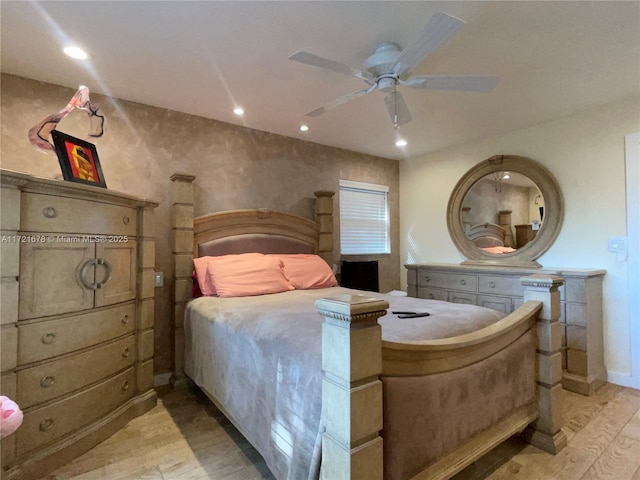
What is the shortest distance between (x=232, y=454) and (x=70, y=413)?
3.09ft

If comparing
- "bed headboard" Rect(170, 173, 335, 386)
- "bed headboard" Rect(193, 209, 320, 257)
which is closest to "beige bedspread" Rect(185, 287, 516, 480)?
"bed headboard" Rect(170, 173, 335, 386)

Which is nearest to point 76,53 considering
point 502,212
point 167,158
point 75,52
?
point 75,52

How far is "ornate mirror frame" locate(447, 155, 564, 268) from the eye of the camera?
3252 millimetres

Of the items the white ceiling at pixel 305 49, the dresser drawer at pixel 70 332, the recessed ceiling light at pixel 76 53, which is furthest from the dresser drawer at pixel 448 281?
the recessed ceiling light at pixel 76 53

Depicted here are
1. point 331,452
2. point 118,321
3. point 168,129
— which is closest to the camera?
point 331,452

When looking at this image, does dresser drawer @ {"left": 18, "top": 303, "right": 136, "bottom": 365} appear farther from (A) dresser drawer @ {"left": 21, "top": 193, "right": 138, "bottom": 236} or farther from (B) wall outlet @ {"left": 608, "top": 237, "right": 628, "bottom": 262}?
(B) wall outlet @ {"left": 608, "top": 237, "right": 628, "bottom": 262}

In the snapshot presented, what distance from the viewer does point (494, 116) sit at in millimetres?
3154

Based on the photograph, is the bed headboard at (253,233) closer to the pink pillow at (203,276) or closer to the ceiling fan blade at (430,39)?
the pink pillow at (203,276)

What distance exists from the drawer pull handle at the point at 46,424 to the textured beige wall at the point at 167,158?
42.4 inches

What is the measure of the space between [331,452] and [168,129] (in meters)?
2.91

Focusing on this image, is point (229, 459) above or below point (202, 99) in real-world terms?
below

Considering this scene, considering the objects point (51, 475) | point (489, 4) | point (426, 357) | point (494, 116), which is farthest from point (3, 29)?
point (494, 116)

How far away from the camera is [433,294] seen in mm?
3750

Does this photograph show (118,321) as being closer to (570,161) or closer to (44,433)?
(44,433)
